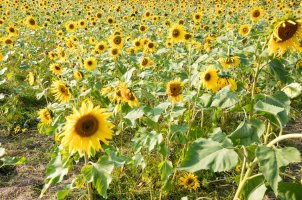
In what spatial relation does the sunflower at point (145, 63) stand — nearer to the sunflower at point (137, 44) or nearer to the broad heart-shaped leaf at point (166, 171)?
the sunflower at point (137, 44)

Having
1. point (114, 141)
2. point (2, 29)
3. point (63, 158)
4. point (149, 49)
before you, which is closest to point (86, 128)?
point (63, 158)

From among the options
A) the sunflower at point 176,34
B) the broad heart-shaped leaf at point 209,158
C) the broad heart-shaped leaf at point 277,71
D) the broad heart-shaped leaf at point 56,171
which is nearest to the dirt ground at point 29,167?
the broad heart-shaped leaf at point 56,171

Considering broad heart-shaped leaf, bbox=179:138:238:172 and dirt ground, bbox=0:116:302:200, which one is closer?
broad heart-shaped leaf, bbox=179:138:238:172

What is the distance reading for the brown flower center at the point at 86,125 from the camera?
1.98 m

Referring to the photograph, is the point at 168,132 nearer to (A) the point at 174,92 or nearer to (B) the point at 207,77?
(A) the point at 174,92

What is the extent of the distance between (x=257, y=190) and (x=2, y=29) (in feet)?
23.5

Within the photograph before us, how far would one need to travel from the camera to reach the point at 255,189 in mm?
1855

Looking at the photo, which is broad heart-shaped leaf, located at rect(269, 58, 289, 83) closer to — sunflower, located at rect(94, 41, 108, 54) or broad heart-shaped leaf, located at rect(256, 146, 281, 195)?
broad heart-shaped leaf, located at rect(256, 146, 281, 195)

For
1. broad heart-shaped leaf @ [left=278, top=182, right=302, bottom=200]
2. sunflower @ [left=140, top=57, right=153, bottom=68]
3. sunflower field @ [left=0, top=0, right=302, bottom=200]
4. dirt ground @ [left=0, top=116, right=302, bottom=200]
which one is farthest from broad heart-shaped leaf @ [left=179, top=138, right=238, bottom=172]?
sunflower @ [left=140, top=57, right=153, bottom=68]

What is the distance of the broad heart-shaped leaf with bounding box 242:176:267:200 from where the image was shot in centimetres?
180

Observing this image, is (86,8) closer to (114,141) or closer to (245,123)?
(114,141)

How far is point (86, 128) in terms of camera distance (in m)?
1.99

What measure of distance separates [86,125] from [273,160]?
100cm

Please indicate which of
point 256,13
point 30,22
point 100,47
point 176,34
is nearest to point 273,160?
point 176,34
